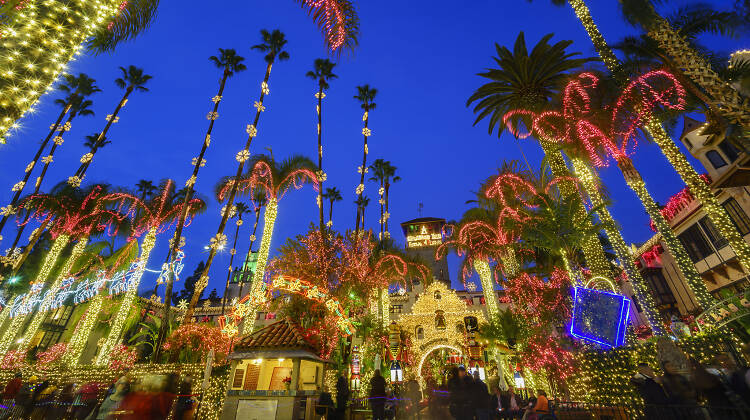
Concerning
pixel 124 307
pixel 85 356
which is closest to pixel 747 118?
pixel 124 307

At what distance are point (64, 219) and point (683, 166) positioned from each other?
3405 centimetres

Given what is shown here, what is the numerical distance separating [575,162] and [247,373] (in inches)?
650

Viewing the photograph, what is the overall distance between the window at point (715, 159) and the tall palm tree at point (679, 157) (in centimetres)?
1109

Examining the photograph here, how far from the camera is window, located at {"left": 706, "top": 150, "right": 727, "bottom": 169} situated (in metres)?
19.6

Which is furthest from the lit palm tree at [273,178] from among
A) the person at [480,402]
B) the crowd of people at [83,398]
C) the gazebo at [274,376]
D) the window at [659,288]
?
the window at [659,288]

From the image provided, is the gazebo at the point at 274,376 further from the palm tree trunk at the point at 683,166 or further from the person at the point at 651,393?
the palm tree trunk at the point at 683,166

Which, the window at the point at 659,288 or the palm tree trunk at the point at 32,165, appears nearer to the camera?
the palm tree trunk at the point at 32,165

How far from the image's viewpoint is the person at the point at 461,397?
304 inches

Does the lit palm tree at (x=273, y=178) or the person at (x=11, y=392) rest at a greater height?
the lit palm tree at (x=273, y=178)

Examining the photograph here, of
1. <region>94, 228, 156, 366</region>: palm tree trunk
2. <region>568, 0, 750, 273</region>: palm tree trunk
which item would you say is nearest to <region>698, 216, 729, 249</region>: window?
<region>568, 0, 750, 273</region>: palm tree trunk

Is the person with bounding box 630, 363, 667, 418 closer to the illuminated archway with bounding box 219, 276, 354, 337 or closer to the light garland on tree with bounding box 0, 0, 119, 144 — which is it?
the illuminated archway with bounding box 219, 276, 354, 337

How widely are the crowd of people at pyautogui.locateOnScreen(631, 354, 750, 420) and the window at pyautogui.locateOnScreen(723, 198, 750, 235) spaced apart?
61.3 ft

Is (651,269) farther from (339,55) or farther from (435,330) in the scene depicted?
(339,55)

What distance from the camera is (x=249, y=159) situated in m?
20.4
